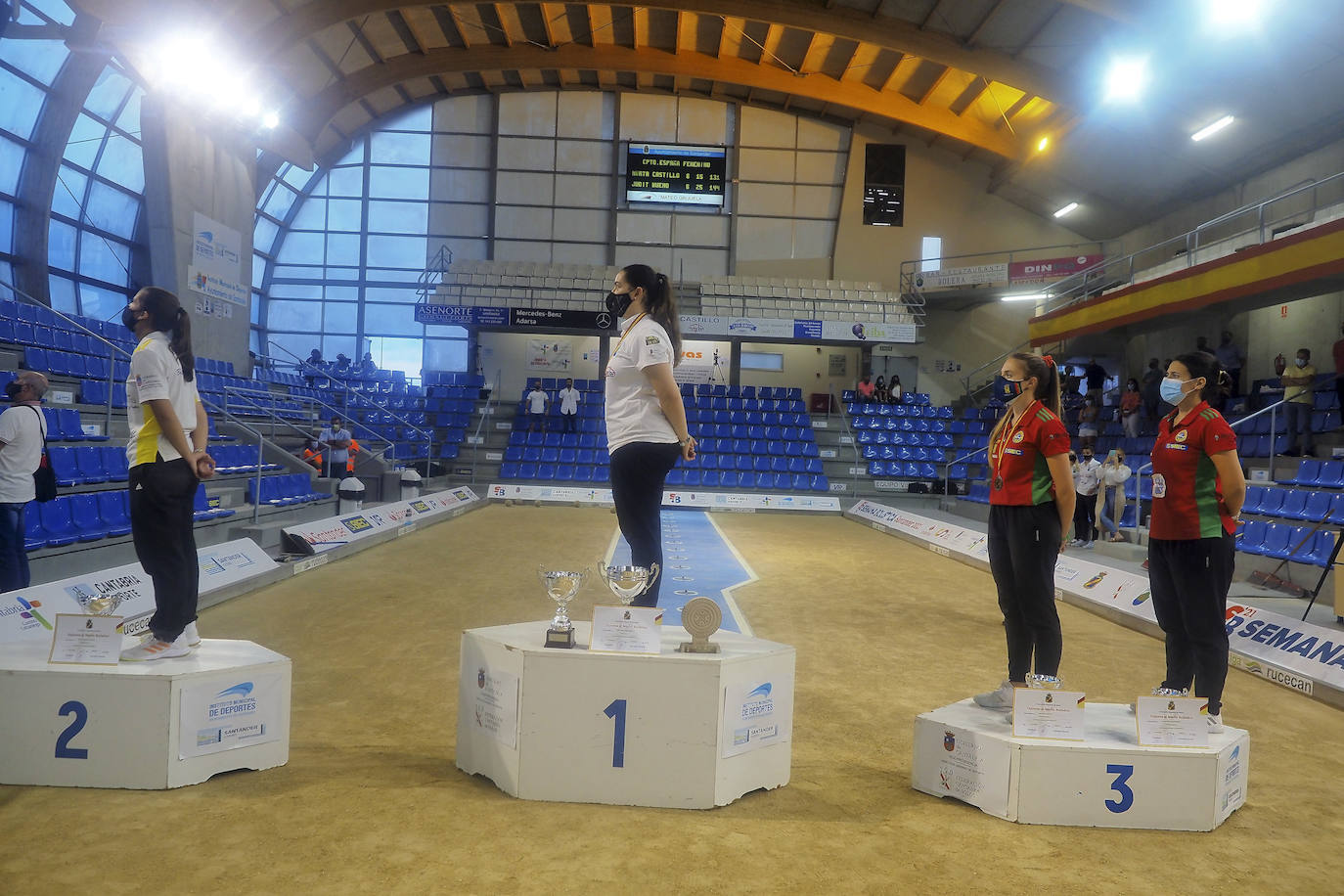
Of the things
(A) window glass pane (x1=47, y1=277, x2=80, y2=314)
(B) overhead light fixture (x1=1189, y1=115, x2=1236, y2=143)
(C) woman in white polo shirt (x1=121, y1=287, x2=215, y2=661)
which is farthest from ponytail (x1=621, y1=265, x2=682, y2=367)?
(A) window glass pane (x1=47, y1=277, x2=80, y2=314)

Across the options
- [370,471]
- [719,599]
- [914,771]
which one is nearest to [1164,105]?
[719,599]

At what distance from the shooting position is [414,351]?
2409 centimetres

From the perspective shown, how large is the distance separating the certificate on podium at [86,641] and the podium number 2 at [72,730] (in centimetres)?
14

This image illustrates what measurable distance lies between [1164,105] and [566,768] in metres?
17.9

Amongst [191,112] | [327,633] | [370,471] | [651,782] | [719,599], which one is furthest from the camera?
[191,112]

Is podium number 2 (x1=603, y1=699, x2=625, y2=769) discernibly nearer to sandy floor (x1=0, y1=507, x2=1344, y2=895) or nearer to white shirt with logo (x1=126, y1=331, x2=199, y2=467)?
sandy floor (x1=0, y1=507, x2=1344, y2=895)

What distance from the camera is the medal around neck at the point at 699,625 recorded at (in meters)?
2.68

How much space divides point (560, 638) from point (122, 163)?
2099 cm

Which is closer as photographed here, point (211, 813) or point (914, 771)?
point (211, 813)

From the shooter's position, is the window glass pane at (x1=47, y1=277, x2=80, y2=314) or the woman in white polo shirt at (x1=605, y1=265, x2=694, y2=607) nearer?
the woman in white polo shirt at (x1=605, y1=265, x2=694, y2=607)

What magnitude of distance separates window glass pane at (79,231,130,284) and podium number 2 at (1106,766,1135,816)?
68.5ft

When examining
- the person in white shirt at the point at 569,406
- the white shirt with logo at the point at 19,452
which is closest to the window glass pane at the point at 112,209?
the person in white shirt at the point at 569,406

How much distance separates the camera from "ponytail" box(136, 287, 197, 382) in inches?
119

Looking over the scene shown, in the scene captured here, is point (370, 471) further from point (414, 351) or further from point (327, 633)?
point (414, 351)
